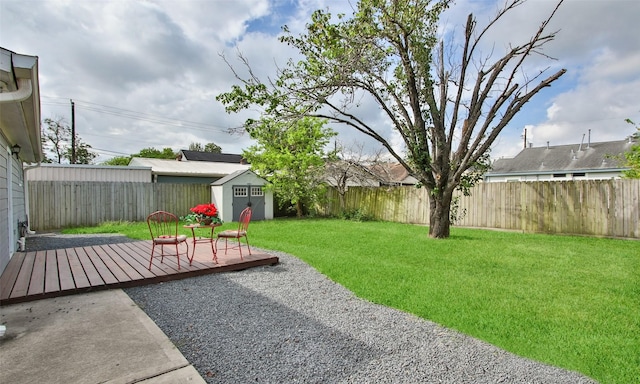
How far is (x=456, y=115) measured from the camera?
7.98 meters

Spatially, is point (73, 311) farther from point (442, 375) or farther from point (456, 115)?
point (456, 115)

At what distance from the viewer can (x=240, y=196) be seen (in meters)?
13.1

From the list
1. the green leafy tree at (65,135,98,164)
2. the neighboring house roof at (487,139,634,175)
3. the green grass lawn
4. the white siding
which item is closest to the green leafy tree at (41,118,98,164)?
the green leafy tree at (65,135,98,164)

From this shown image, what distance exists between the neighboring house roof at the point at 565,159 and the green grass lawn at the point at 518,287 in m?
15.9

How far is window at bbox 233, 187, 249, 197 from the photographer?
42.7 ft

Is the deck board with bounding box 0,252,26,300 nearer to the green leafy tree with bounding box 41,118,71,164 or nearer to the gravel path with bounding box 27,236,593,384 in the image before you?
the gravel path with bounding box 27,236,593,384

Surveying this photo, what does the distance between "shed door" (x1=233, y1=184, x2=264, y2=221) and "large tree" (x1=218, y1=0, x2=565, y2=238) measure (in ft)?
21.6

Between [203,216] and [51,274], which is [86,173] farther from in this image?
[203,216]

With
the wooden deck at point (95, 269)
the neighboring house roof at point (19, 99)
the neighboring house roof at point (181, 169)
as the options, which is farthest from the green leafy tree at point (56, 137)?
the wooden deck at point (95, 269)

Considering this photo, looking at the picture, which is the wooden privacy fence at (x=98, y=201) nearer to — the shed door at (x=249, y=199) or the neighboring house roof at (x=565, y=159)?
the shed door at (x=249, y=199)

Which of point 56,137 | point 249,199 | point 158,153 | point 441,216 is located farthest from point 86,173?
point 158,153

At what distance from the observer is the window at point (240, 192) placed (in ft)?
42.7

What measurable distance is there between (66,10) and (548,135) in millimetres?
28517

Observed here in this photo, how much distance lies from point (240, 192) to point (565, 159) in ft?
72.2
